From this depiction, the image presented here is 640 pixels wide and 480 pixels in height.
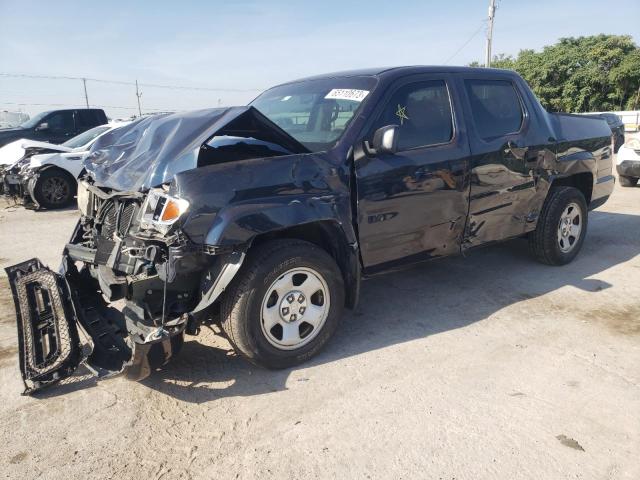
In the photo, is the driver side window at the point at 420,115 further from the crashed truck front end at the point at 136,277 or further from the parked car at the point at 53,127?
the parked car at the point at 53,127

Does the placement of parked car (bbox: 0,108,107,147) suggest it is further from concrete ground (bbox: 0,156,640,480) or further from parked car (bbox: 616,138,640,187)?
parked car (bbox: 616,138,640,187)

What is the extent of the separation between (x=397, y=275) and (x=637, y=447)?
2.79 meters

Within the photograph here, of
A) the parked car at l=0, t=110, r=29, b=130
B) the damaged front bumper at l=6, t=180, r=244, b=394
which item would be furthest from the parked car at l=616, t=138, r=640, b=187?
the parked car at l=0, t=110, r=29, b=130

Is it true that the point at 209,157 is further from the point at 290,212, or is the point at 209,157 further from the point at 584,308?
the point at 584,308

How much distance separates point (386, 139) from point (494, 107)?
1690mm

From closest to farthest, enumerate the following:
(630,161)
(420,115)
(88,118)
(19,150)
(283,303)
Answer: (283,303) < (420,115) < (630,161) < (19,150) < (88,118)

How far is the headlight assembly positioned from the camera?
8.97 ft

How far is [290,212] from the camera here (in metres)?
3.01

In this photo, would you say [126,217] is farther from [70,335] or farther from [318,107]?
[318,107]

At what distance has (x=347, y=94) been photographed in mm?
3709

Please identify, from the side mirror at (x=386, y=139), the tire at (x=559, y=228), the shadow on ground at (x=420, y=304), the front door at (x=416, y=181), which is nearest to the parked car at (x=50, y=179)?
the shadow on ground at (x=420, y=304)

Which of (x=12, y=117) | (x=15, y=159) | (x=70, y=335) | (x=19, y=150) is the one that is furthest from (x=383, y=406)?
(x=12, y=117)

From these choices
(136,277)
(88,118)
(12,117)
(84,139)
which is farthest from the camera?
(12,117)

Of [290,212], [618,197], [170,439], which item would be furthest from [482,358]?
[618,197]
